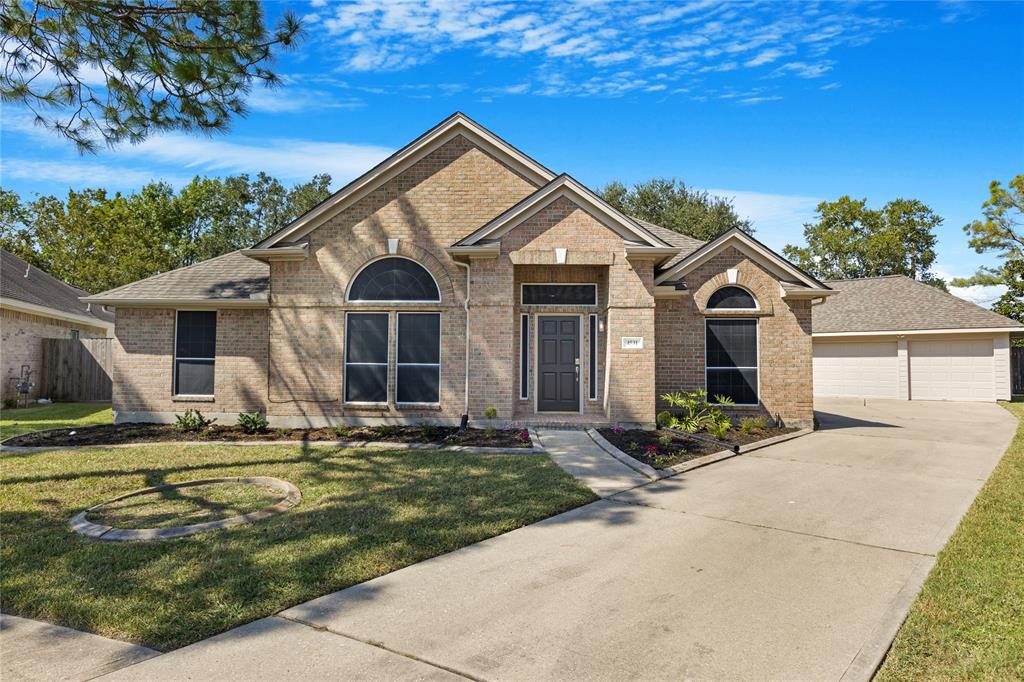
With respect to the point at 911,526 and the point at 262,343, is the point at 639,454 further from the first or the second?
the point at 262,343

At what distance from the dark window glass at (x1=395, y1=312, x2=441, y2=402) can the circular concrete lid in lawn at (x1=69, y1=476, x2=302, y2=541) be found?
194 inches

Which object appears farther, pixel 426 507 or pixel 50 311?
pixel 50 311

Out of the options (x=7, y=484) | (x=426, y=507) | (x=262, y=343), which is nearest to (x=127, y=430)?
(x=262, y=343)

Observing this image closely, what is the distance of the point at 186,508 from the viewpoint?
664cm

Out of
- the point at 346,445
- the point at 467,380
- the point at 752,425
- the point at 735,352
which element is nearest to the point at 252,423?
the point at 346,445

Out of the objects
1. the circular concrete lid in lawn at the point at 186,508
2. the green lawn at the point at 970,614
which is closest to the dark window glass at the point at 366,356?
the circular concrete lid in lawn at the point at 186,508

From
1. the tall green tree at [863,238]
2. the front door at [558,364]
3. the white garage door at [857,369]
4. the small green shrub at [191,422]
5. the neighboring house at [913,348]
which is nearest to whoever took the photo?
the small green shrub at [191,422]

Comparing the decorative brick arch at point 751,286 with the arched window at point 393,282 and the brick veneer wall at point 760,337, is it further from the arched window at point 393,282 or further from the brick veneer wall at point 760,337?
the arched window at point 393,282

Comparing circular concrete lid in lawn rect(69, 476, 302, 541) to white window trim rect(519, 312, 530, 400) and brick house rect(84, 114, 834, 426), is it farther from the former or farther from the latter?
white window trim rect(519, 312, 530, 400)

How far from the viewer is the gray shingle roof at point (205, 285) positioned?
1352 cm

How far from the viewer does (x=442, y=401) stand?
1266cm

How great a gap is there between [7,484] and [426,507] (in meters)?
5.78

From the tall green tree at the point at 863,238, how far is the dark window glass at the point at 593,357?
38.9 m

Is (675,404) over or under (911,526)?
over
